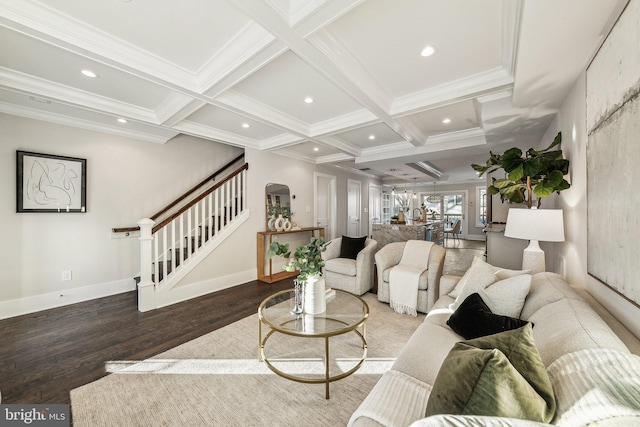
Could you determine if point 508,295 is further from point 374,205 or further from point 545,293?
point 374,205

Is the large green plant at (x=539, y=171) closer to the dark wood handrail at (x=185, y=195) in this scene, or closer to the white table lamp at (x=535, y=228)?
the white table lamp at (x=535, y=228)

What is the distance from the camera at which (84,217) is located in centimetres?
340

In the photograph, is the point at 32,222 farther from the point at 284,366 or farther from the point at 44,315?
the point at 284,366

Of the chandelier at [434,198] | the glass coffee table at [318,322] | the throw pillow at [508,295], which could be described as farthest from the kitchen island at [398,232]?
the chandelier at [434,198]

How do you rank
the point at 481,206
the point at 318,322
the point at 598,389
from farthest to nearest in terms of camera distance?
the point at 481,206 → the point at 318,322 → the point at 598,389

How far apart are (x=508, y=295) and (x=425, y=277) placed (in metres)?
1.28

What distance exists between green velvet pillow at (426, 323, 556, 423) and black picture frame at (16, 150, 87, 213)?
450cm

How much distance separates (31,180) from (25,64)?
5.05 feet

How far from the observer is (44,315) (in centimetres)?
291

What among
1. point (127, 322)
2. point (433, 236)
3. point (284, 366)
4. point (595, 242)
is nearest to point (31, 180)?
point (127, 322)

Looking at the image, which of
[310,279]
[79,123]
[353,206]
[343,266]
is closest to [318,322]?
[310,279]

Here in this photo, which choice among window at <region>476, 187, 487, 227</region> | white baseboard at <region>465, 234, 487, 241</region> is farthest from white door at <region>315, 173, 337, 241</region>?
window at <region>476, 187, 487, 227</region>

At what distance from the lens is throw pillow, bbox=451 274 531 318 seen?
1.60 metres

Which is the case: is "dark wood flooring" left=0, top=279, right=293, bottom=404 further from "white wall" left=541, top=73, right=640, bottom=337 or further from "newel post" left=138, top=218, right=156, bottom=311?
"white wall" left=541, top=73, right=640, bottom=337
